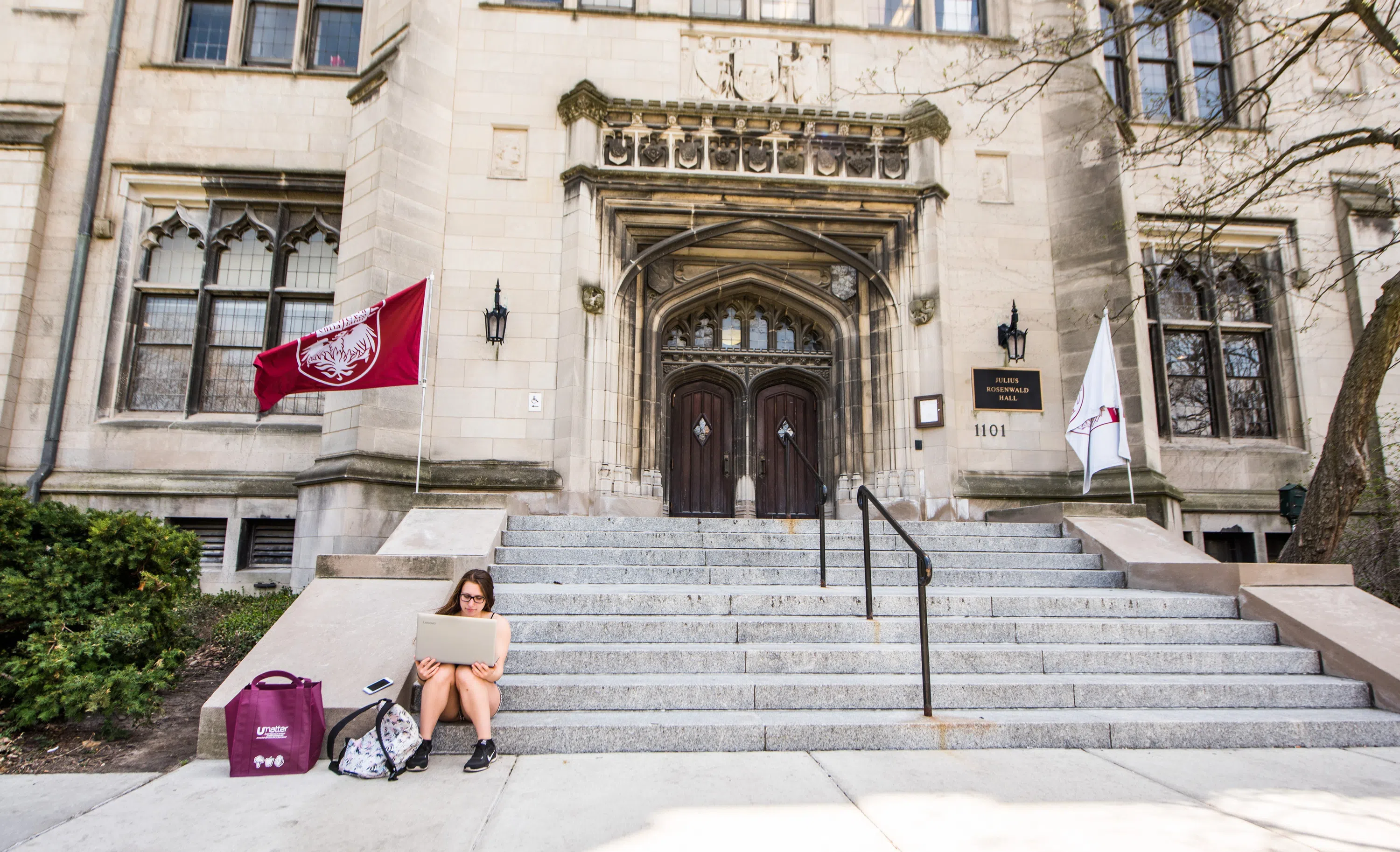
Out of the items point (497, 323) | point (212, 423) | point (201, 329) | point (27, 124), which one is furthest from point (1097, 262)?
point (27, 124)

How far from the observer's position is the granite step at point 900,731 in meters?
4.16

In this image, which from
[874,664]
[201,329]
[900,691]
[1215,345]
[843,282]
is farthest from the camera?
[1215,345]

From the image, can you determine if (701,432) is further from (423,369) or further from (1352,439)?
(1352,439)

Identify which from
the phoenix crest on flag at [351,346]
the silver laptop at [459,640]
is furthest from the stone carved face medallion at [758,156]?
the silver laptop at [459,640]

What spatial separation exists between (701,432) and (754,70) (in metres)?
5.35

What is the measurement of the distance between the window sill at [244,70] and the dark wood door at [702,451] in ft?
22.9

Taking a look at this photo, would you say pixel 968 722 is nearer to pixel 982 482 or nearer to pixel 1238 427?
pixel 982 482

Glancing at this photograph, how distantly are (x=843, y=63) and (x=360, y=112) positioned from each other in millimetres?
6840

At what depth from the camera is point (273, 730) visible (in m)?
3.82

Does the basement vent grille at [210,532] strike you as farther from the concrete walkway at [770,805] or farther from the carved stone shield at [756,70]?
the carved stone shield at [756,70]

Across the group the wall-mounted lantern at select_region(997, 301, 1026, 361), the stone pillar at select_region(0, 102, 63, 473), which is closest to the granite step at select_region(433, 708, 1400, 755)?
the wall-mounted lantern at select_region(997, 301, 1026, 361)

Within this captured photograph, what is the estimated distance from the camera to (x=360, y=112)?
10.1 meters

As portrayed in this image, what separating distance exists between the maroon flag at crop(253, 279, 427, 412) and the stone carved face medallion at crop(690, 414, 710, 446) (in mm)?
4485

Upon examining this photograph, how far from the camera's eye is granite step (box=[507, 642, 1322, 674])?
16.5 feet
